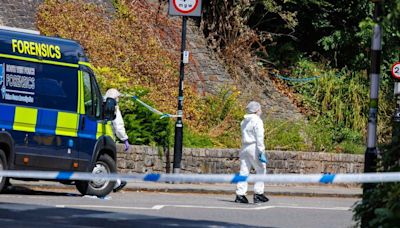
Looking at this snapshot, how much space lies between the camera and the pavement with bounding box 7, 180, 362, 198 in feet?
65.7

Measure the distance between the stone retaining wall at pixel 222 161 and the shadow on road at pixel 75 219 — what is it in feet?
22.2

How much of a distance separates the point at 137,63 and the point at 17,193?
7857 millimetres

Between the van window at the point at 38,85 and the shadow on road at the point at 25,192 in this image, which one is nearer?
the van window at the point at 38,85

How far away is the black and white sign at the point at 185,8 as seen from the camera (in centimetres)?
2195

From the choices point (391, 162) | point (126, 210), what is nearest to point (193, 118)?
point (126, 210)

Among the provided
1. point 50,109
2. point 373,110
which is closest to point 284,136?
point 50,109

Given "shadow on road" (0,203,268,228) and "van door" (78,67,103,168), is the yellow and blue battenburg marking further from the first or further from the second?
"shadow on road" (0,203,268,228)

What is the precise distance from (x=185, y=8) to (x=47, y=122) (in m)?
5.58

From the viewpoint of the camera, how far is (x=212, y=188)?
2161 cm

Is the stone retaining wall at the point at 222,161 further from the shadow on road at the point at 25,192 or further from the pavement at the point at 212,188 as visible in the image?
the shadow on road at the point at 25,192

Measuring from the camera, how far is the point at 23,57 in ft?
55.9

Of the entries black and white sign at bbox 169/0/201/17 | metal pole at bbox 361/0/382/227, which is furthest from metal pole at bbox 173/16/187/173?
metal pole at bbox 361/0/382/227

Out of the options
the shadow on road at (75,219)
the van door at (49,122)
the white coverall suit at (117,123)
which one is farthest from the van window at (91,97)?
the shadow on road at (75,219)

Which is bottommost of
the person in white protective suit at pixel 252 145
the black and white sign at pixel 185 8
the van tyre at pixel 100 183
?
the van tyre at pixel 100 183
